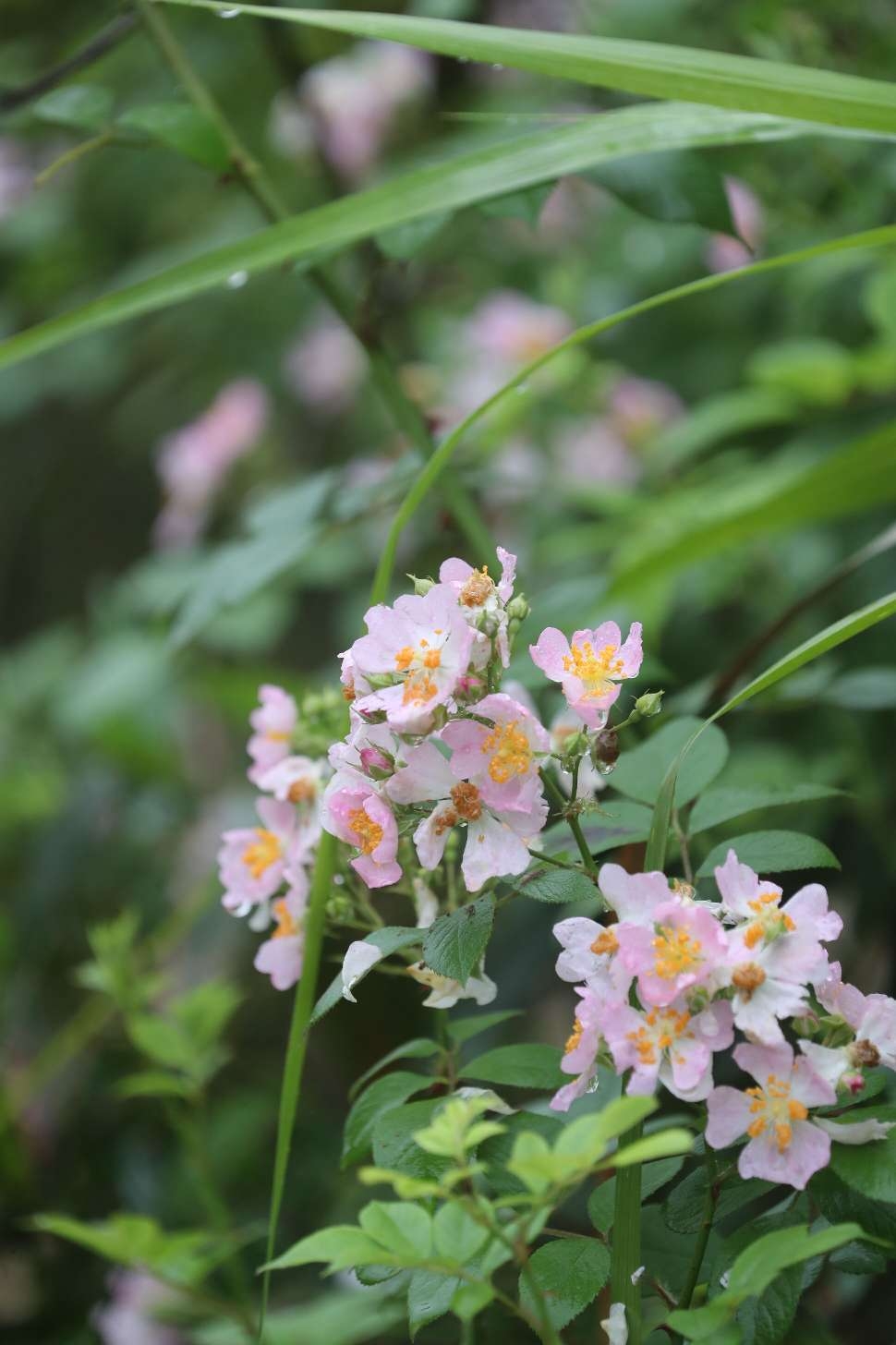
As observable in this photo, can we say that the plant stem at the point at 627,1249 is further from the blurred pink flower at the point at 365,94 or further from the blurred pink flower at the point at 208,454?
the blurred pink flower at the point at 365,94

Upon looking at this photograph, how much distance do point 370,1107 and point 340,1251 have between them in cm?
12

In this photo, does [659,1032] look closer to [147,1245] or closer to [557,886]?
[557,886]

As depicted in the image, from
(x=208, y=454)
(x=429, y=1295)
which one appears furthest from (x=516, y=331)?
(x=429, y=1295)

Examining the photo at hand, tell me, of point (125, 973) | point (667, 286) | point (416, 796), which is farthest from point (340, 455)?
point (416, 796)

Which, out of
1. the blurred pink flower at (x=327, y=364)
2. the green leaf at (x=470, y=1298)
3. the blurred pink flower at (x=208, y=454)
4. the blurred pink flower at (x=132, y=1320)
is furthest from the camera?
the blurred pink flower at (x=327, y=364)

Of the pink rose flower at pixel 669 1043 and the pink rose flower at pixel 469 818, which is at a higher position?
the pink rose flower at pixel 469 818

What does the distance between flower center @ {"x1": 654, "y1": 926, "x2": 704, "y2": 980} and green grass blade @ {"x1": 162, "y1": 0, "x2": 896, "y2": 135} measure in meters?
0.35

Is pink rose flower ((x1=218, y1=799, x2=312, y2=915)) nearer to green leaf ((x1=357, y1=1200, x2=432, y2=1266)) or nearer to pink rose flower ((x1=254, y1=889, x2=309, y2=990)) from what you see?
pink rose flower ((x1=254, y1=889, x2=309, y2=990))

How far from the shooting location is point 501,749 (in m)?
0.46

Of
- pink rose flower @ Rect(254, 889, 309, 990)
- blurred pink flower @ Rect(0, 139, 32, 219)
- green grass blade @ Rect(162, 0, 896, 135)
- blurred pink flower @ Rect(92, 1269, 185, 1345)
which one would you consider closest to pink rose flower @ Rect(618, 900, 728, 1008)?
pink rose flower @ Rect(254, 889, 309, 990)

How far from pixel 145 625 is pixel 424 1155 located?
1454 millimetres

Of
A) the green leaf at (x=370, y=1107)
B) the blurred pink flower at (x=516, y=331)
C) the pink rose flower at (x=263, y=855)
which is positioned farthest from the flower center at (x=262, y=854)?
the blurred pink flower at (x=516, y=331)

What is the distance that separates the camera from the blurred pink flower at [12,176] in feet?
7.81

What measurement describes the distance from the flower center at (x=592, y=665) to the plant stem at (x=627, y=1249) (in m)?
0.16
